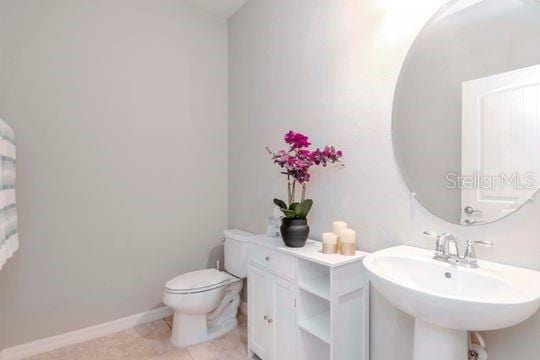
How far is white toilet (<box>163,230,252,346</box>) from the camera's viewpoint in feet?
6.40

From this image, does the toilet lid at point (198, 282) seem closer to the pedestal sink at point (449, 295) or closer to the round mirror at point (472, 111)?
the pedestal sink at point (449, 295)

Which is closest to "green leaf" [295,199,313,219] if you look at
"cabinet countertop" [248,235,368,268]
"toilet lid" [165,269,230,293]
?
"cabinet countertop" [248,235,368,268]

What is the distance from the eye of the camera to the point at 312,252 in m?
1.51

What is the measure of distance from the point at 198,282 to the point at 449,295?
1.65 m

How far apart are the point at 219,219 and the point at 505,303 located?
7.45ft

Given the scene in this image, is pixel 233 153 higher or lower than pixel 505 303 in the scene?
higher

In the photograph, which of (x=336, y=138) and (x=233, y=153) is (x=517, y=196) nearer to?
(x=336, y=138)

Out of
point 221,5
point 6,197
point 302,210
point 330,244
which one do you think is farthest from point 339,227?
point 221,5

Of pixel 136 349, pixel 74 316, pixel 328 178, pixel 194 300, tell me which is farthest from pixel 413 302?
pixel 74 316

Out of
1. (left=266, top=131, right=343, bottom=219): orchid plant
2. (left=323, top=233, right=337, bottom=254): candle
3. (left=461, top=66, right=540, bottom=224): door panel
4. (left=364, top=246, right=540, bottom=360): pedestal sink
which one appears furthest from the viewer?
(left=266, top=131, right=343, bottom=219): orchid plant

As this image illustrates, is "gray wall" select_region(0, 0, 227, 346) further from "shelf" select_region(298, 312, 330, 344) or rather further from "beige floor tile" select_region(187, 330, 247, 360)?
"shelf" select_region(298, 312, 330, 344)

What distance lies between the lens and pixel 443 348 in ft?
3.32

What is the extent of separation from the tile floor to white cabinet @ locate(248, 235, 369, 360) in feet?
1.13

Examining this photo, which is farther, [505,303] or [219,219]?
[219,219]
